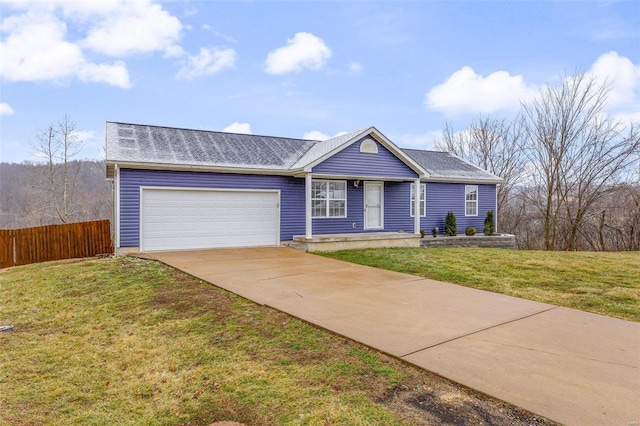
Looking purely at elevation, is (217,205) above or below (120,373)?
above

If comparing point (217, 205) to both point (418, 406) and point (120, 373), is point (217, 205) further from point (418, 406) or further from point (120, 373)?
point (418, 406)

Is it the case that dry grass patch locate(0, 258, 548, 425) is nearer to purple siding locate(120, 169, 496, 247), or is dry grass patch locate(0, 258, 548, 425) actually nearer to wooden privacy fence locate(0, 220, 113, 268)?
purple siding locate(120, 169, 496, 247)

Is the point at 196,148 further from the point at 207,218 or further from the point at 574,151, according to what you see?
the point at 574,151

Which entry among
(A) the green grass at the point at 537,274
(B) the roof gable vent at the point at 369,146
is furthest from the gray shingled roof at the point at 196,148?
(A) the green grass at the point at 537,274

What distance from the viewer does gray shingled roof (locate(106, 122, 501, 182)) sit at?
433 inches

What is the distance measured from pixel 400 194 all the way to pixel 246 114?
11413 millimetres

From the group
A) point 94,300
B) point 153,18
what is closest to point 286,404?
point 94,300

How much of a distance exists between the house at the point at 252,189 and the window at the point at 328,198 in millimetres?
37

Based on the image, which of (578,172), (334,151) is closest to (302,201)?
(334,151)

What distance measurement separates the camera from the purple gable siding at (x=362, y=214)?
1379cm

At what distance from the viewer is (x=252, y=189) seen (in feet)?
40.4

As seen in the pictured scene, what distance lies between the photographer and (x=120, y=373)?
3334 mm

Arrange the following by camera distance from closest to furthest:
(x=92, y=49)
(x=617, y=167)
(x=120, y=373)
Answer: (x=120, y=373), (x=92, y=49), (x=617, y=167)

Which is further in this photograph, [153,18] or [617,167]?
[617,167]
